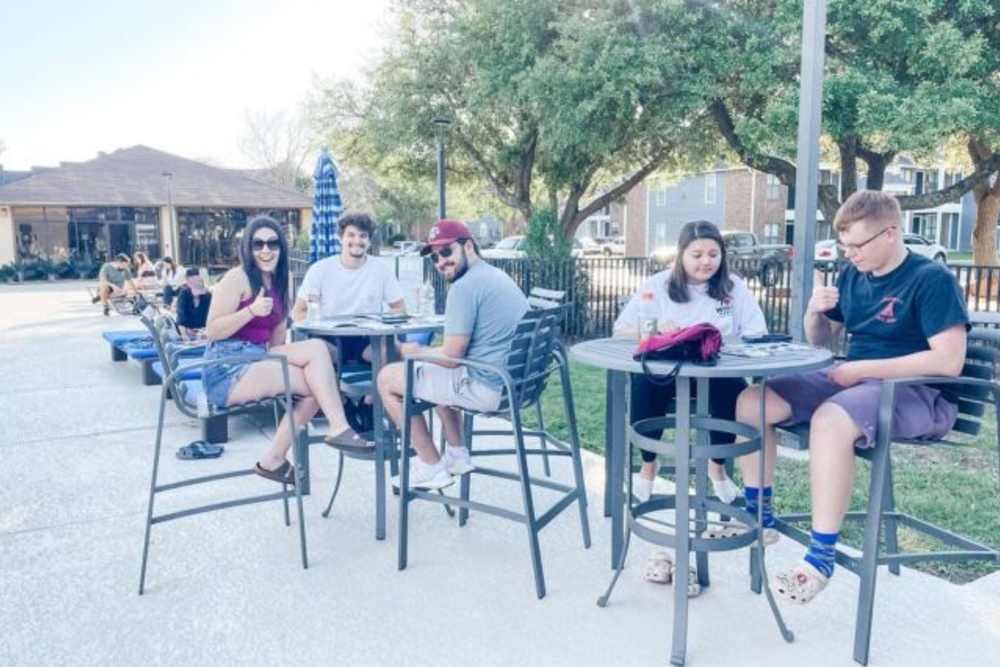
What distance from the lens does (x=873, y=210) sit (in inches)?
108

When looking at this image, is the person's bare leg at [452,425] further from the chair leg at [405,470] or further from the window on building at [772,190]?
the window on building at [772,190]

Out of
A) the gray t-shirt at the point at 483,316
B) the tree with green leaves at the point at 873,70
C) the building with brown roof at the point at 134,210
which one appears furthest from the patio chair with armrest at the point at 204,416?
the building with brown roof at the point at 134,210

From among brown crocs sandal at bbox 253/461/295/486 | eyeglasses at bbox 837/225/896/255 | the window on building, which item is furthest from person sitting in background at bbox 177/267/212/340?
the window on building

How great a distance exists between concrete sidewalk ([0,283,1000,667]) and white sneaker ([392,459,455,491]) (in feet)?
0.81

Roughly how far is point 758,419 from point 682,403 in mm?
518

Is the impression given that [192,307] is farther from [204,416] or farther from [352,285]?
[204,416]

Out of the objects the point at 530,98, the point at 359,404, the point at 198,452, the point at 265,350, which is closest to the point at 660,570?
the point at 265,350

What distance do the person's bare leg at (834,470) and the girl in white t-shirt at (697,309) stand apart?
69 centimetres

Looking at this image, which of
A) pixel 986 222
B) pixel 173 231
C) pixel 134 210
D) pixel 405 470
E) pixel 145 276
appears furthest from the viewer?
pixel 173 231

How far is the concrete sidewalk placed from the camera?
2521mm

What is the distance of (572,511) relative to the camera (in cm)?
381

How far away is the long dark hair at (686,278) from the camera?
3287 millimetres

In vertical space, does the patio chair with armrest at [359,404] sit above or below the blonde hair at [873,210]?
below

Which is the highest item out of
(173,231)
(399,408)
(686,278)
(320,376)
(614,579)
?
(173,231)
